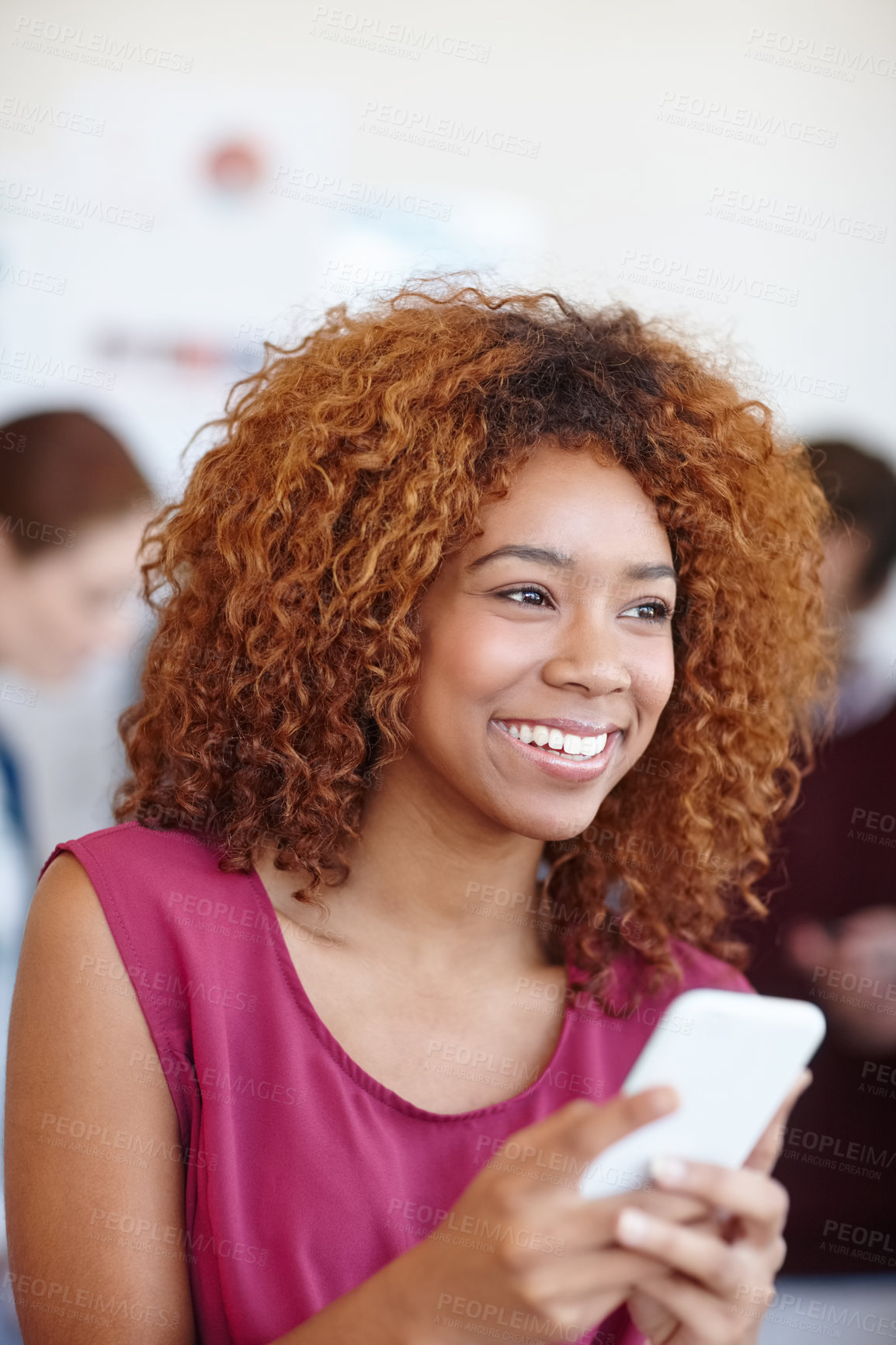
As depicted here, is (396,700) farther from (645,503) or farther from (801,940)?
(801,940)

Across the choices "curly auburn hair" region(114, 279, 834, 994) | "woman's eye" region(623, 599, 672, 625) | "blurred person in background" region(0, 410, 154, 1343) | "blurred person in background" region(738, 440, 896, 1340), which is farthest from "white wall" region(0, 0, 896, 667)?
"woman's eye" region(623, 599, 672, 625)

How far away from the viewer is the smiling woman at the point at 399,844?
3.33ft

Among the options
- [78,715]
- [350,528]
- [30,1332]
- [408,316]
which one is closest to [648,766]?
[350,528]

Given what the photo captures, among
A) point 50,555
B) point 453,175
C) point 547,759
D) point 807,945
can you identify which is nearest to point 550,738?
point 547,759

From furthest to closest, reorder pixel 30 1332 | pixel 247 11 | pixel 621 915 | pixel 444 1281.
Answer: pixel 247 11 < pixel 621 915 < pixel 30 1332 < pixel 444 1281

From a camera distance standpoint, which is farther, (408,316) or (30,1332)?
(408,316)

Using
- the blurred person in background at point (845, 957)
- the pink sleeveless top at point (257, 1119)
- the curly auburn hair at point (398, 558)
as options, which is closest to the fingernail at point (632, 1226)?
the pink sleeveless top at point (257, 1119)

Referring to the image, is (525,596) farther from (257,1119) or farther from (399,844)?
(257,1119)

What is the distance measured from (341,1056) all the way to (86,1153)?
257 millimetres

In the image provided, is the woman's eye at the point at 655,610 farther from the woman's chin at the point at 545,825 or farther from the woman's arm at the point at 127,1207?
the woman's arm at the point at 127,1207

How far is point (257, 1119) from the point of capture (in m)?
1.12

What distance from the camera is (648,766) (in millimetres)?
1492

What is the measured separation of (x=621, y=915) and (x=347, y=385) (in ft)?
2.40

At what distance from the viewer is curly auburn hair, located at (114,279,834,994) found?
47.8 inches
